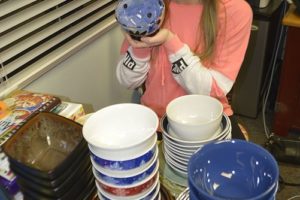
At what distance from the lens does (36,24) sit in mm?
1170

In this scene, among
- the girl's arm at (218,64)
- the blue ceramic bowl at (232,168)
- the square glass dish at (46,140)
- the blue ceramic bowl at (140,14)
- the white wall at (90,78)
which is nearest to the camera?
the blue ceramic bowl at (232,168)

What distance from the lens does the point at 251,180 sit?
0.61 meters

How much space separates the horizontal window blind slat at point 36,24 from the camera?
1.08 m

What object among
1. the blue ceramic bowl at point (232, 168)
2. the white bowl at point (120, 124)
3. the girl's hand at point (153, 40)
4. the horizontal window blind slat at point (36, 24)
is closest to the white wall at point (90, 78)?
the horizontal window blind slat at point (36, 24)

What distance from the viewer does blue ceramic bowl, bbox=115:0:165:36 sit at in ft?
2.64

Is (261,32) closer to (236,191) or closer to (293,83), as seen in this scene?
(293,83)

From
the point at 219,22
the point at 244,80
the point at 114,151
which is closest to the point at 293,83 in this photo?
the point at 244,80

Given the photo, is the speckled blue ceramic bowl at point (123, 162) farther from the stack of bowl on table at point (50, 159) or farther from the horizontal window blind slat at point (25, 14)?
the horizontal window blind slat at point (25, 14)

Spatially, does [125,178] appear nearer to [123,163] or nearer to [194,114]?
[123,163]

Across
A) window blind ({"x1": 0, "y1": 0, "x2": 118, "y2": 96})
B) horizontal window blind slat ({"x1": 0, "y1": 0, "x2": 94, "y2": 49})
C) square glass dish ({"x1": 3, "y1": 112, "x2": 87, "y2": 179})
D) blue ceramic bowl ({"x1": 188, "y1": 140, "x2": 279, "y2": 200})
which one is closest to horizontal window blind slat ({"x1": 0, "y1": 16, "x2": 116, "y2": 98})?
window blind ({"x1": 0, "y1": 0, "x2": 118, "y2": 96})

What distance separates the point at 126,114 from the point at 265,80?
5.50ft

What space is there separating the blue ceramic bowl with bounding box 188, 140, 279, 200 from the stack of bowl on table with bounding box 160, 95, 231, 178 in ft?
0.44

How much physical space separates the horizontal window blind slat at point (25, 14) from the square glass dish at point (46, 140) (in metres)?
0.47

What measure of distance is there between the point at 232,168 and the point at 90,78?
1002 mm
